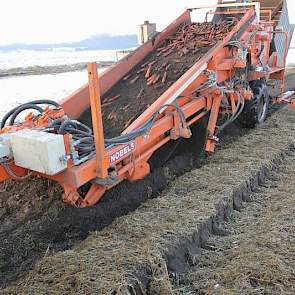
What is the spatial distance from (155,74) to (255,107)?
2218mm

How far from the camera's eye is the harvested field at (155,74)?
17.4 ft

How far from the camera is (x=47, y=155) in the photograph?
10.8 feet

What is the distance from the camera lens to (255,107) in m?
7.14

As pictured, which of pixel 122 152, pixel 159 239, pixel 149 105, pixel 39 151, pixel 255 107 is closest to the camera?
pixel 39 151

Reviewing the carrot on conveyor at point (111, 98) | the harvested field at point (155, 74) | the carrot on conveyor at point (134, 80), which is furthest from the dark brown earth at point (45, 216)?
the carrot on conveyor at point (134, 80)

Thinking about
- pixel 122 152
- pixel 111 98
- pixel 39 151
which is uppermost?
pixel 39 151

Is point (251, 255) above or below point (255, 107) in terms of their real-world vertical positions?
below

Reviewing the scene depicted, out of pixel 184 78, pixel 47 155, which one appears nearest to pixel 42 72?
pixel 184 78

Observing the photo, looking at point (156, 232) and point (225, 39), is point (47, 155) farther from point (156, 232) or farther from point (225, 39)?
point (225, 39)

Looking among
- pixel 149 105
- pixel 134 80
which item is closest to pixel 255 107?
pixel 134 80

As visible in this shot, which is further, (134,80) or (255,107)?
(255,107)

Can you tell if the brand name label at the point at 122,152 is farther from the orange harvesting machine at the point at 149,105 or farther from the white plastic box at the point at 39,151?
the white plastic box at the point at 39,151

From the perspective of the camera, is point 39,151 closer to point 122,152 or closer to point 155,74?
point 122,152

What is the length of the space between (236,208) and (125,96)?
222 cm
